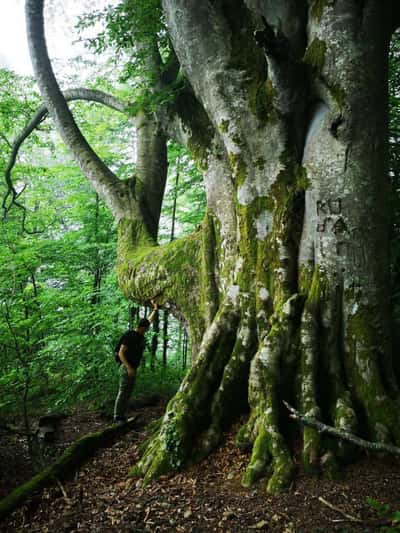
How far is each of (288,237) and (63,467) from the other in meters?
3.26

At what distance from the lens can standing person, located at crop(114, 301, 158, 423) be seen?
530cm

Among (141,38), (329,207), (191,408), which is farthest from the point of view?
(141,38)

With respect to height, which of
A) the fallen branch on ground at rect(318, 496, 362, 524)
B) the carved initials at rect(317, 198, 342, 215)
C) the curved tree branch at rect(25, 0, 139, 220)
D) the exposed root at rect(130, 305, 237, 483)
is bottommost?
the fallen branch on ground at rect(318, 496, 362, 524)

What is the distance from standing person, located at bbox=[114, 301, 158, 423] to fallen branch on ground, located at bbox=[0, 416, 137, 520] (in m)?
0.36

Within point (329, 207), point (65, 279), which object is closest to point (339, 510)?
point (329, 207)

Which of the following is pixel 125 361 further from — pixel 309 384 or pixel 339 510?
pixel 339 510

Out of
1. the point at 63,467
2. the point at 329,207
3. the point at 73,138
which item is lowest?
the point at 63,467

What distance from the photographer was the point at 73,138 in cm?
584

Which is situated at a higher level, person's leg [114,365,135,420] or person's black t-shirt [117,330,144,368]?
person's black t-shirt [117,330,144,368]

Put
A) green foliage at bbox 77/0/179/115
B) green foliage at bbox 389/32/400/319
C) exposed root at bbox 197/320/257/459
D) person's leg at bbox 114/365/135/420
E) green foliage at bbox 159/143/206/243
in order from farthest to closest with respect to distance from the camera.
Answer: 1. green foliage at bbox 159/143/206/243
2. person's leg at bbox 114/365/135/420
3. green foliage at bbox 77/0/179/115
4. green foliage at bbox 389/32/400/319
5. exposed root at bbox 197/320/257/459

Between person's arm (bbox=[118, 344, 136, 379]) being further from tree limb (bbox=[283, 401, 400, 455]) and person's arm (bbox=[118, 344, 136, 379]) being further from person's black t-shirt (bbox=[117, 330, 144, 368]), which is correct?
tree limb (bbox=[283, 401, 400, 455])

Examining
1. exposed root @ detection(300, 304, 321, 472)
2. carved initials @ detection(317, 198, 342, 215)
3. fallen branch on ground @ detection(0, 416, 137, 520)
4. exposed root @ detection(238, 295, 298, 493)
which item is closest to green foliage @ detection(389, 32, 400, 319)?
carved initials @ detection(317, 198, 342, 215)

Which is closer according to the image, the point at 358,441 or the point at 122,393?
the point at 358,441

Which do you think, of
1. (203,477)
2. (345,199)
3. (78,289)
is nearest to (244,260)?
(345,199)
